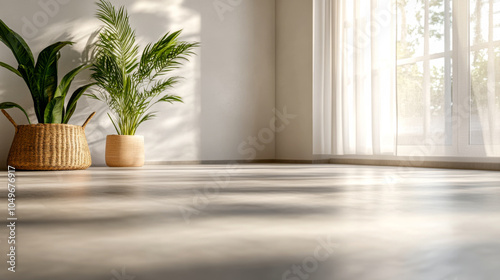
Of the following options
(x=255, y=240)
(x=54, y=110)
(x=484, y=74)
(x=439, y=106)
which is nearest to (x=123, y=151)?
(x=54, y=110)

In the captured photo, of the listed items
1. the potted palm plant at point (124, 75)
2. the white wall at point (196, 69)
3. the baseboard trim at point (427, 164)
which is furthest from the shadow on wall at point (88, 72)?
the baseboard trim at point (427, 164)

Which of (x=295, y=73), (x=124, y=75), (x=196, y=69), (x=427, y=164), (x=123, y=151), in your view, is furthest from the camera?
(x=295, y=73)

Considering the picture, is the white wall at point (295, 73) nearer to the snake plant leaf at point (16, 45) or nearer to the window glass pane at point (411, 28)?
the window glass pane at point (411, 28)

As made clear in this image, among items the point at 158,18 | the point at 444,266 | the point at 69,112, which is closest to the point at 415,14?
the point at 158,18

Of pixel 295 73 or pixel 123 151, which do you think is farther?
pixel 295 73

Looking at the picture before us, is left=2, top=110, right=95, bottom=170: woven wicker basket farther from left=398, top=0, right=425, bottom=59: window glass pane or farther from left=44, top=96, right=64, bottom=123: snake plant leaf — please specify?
left=398, top=0, right=425, bottom=59: window glass pane

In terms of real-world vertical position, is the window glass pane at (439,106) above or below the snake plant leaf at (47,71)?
below

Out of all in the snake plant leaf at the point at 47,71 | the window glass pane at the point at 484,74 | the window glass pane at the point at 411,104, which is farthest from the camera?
the window glass pane at the point at 411,104

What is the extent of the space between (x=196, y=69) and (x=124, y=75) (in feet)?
2.97

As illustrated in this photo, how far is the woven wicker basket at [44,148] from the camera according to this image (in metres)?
3.36

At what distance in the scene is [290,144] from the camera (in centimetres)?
504

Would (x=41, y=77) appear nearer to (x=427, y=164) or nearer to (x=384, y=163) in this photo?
(x=384, y=163)

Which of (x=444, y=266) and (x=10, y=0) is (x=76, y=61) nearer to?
(x=10, y=0)

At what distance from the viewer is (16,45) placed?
3.38 m
